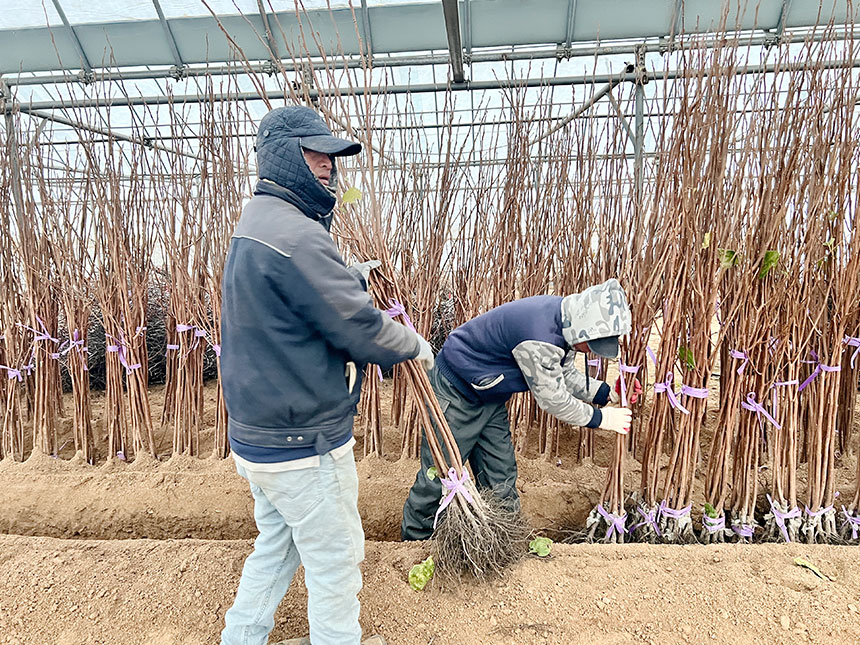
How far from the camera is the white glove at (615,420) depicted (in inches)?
77.3

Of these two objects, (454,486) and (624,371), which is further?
(624,371)

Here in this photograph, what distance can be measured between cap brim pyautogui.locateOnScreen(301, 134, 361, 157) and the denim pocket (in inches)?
30.6

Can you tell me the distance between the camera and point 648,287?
2178mm

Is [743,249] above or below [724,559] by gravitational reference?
above

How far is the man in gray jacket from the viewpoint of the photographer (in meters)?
1.26

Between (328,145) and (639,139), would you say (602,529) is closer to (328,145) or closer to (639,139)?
(328,145)

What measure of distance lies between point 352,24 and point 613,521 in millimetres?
4771

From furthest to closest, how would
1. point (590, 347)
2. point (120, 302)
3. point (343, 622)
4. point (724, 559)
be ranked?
1. point (120, 302)
2. point (724, 559)
3. point (590, 347)
4. point (343, 622)

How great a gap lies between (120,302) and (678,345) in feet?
9.22

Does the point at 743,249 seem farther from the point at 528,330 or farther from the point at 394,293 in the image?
the point at 394,293

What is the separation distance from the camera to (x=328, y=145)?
130 cm

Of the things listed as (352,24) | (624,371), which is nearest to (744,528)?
(624,371)

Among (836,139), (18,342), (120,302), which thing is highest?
(836,139)

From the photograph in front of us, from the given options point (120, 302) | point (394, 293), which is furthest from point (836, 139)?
point (120, 302)
